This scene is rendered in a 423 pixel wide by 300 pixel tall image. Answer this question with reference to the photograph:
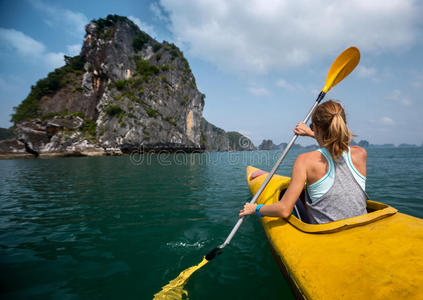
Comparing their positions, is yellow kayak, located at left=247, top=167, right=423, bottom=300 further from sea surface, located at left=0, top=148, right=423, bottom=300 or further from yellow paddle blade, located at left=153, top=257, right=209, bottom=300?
yellow paddle blade, located at left=153, top=257, right=209, bottom=300

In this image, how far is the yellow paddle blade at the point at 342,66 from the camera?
336 centimetres

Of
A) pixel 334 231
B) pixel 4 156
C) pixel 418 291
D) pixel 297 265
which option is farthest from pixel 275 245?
pixel 4 156

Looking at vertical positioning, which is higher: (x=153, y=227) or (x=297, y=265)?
(x=297, y=265)

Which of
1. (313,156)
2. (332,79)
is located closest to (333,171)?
(313,156)

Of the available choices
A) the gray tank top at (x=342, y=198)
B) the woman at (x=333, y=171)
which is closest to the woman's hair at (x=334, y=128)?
the woman at (x=333, y=171)

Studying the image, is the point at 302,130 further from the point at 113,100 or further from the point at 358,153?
the point at 113,100

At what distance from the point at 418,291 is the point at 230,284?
5.48ft

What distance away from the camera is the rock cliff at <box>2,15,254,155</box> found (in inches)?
1398

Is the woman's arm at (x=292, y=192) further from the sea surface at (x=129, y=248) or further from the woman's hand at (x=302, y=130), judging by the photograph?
the sea surface at (x=129, y=248)

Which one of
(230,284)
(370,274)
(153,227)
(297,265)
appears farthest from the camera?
(153,227)

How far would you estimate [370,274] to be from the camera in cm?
132

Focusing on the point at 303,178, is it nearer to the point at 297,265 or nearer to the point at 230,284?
the point at 297,265

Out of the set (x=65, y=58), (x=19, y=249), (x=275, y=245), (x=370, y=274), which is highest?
(x=65, y=58)

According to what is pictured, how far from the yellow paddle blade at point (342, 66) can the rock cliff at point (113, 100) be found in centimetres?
3987
